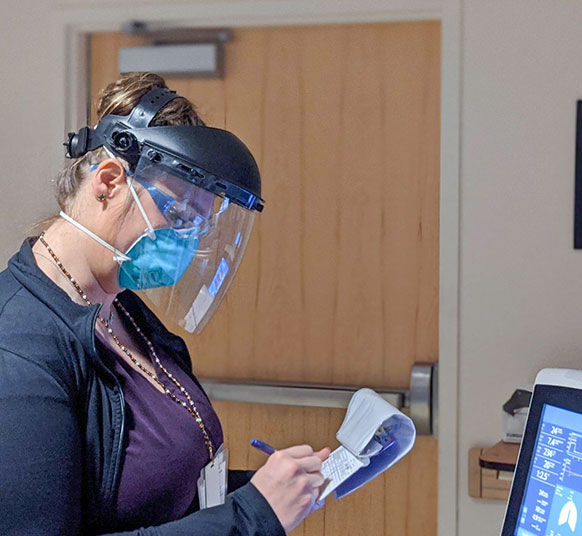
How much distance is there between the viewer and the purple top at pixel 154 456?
3.79 ft

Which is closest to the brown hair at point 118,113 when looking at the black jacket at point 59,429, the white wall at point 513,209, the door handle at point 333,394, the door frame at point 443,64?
the black jacket at point 59,429

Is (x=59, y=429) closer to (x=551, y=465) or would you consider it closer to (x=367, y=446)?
(x=367, y=446)

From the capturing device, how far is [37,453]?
1.00 metres

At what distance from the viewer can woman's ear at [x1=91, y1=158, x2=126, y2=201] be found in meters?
1.19

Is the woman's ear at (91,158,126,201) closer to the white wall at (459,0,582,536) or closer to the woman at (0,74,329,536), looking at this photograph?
the woman at (0,74,329,536)

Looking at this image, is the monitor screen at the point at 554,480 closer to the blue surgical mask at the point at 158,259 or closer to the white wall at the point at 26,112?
the blue surgical mask at the point at 158,259

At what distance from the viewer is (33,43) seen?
2.39m

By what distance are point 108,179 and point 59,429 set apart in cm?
36

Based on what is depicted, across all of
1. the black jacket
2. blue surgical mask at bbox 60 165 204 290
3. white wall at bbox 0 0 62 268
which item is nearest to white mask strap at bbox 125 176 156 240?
blue surgical mask at bbox 60 165 204 290

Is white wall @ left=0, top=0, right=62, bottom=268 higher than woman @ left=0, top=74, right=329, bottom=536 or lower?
higher

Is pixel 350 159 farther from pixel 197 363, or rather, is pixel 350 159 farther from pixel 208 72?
pixel 197 363

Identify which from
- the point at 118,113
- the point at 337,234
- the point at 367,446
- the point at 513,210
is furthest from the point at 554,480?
the point at 337,234

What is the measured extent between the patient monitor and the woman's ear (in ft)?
2.20

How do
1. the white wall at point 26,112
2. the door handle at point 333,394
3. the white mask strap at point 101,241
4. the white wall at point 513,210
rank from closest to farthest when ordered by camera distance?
the white mask strap at point 101,241, the white wall at point 513,210, the door handle at point 333,394, the white wall at point 26,112
